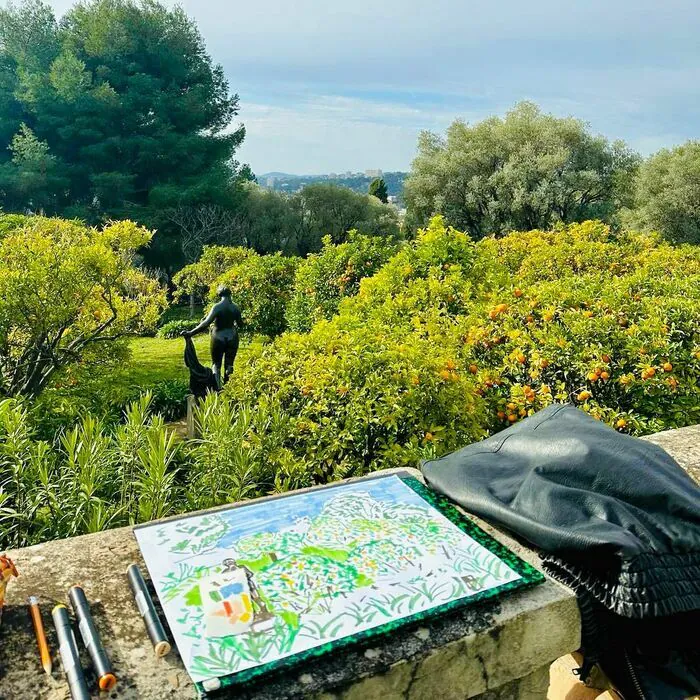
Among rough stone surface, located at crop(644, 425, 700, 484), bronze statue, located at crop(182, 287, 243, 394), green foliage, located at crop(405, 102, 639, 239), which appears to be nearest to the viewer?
rough stone surface, located at crop(644, 425, 700, 484)

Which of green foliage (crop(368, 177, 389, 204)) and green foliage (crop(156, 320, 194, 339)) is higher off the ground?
green foliage (crop(368, 177, 389, 204))

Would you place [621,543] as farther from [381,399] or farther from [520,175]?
[520,175]

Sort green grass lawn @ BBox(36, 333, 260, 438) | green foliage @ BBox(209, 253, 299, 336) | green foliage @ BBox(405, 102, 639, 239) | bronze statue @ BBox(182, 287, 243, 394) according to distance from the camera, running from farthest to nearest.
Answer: green foliage @ BBox(405, 102, 639, 239) → green foliage @ BBox(209, 253, 299, 336) → bronze statue @ BBox(182, 287, 243, 394) → green grass lawn @ BBox(36, 333, 260, 438)

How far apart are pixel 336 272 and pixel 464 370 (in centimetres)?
680

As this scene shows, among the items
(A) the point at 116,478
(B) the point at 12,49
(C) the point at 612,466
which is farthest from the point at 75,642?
(B) the point at 12,49

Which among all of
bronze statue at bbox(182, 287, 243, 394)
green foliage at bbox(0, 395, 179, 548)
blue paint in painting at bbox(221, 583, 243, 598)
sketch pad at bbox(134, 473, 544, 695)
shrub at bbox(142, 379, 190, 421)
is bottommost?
shrub at bbox(142, 379, 190, 421)

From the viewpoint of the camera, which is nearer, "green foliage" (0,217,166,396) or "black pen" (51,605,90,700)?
"black pen" (51,605,90,700)

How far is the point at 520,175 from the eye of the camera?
26.3 meters

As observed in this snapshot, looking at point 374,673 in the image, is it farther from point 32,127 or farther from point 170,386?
point 32,127

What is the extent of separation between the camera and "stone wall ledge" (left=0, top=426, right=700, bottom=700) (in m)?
1.38

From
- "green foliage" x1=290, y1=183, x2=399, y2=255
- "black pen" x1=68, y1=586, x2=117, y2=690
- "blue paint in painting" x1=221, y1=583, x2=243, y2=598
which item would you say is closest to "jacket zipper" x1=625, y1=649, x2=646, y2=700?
"blue paint in painting" x1=221, y1=583, x2=243, y2=598

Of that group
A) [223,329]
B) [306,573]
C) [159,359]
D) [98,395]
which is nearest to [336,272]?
[223,329]

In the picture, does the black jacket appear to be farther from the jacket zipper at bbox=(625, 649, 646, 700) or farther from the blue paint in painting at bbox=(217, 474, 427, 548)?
the blue paint in painting at bbox=(217, 474, 427, 548)

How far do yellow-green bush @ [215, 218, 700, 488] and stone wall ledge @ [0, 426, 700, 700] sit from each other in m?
1.57
